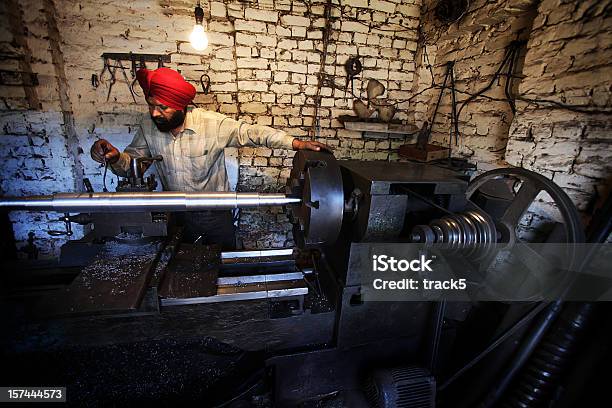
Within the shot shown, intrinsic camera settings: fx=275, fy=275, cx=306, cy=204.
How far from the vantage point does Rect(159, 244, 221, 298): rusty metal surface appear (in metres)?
1.17

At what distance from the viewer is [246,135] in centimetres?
252

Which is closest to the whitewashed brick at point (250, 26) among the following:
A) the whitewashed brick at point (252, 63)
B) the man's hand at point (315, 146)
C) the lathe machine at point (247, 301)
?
the whitewashed brick at point (252, 63)

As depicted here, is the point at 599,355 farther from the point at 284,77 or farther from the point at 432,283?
the point at 284,77

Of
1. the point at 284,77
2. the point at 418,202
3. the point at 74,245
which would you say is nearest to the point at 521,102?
the point at 418,202

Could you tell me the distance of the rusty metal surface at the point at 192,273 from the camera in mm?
1165

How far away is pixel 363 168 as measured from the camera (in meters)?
1.35

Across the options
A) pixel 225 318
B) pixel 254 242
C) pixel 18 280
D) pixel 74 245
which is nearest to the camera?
pixel 225 318

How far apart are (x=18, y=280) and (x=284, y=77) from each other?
9.34ft

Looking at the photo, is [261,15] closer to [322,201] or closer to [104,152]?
[104,152]

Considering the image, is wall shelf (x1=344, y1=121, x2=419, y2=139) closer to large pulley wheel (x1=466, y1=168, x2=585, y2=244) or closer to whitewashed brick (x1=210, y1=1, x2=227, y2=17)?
whitewashed brick (x1=210, y1=1, x2=227, y2=17)

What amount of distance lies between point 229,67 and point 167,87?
112 cm

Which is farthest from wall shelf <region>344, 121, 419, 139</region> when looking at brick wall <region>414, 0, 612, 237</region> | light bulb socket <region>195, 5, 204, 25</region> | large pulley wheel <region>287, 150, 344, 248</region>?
large pulley wheel <region>287, 150, 344, 248</region>

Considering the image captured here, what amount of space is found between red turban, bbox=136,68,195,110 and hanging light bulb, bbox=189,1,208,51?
2.82ft

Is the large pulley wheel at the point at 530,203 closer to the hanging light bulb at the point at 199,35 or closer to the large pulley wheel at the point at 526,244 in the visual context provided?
the large pulley wheel at the point at 526,244
